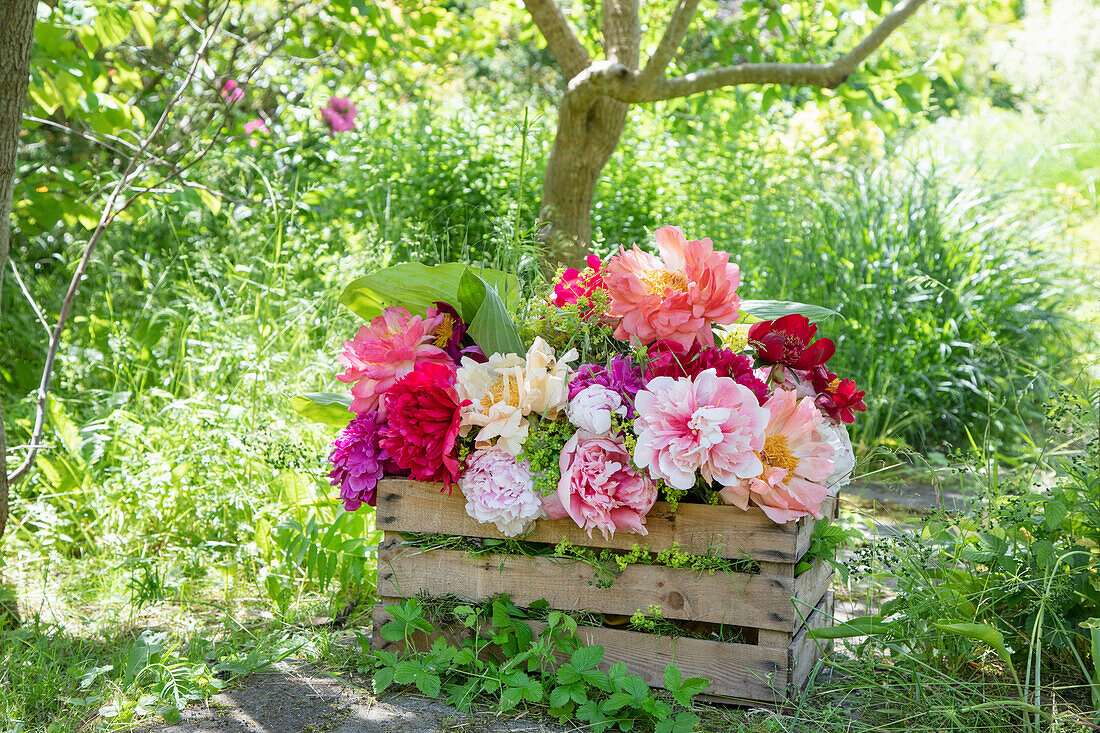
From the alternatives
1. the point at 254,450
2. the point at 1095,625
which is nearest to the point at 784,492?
the point at 1095,625

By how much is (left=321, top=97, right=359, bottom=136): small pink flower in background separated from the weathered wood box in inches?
136

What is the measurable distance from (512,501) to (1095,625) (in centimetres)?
111

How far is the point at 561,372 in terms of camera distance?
1.78m

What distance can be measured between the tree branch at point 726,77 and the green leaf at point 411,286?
102cm

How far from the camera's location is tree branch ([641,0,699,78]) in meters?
2.71

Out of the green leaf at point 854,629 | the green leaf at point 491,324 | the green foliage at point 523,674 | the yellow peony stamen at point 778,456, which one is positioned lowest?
the green foliage at point 523,674

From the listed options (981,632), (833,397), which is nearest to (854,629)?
(981,632)

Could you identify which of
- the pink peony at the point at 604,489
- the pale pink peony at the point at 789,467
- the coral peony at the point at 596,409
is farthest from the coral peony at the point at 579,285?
the pale pink peony at the point at 789,467

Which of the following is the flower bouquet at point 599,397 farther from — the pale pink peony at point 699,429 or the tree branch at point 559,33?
the tree branch at point 559,33

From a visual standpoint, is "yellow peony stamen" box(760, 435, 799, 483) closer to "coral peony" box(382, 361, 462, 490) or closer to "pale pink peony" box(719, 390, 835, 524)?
"pale pink peony" box(719, 390, 835, 524)

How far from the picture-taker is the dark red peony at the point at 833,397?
1912mm

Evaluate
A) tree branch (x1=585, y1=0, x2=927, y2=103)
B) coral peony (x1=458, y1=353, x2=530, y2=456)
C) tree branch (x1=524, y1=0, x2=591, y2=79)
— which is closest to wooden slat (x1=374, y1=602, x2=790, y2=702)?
coral peony (x1=458, y1=353, x2=530, y2=456)

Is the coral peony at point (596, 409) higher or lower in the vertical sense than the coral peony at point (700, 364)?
lower

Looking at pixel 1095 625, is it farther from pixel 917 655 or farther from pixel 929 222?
pixel 929 222
